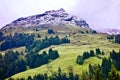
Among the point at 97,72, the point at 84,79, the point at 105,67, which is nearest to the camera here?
the point at 97,72

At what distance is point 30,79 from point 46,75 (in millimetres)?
13177

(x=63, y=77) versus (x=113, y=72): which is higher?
(x=113, y=72)

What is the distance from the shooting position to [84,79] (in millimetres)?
101000

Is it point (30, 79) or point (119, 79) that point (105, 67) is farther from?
point (119, 79)

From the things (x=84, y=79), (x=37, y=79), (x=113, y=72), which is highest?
(x=113, y=72)

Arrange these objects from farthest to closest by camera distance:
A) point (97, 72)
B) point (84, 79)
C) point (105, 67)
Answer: point (105, 67) → point (84, 79) → point (97, 72)

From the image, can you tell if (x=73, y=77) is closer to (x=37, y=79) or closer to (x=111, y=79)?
(x=37, y=79)

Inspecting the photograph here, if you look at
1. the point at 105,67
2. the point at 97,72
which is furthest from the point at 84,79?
the point at 105,67

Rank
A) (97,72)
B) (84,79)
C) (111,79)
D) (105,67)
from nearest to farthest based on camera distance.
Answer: (111,79) → (97,72) → (84,79) → (105,67)

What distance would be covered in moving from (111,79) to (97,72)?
6472 mm

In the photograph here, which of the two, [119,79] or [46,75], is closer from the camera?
[119,79]

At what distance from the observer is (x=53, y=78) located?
191250mm

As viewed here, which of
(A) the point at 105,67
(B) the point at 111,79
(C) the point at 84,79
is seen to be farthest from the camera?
(A) the point at 105,67

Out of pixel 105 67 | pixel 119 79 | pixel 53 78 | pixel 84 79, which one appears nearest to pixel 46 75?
pixel 53 78
